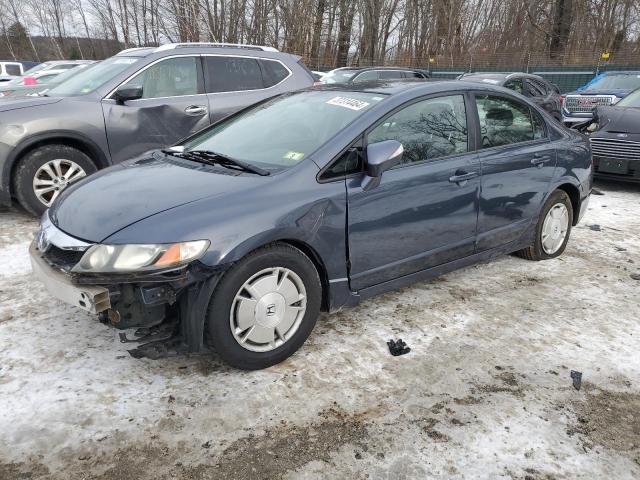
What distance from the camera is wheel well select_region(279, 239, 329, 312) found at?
2.93m

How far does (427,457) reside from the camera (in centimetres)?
234

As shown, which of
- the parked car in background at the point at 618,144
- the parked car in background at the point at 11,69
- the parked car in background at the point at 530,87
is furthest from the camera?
the parked car in background at the point at 11,69

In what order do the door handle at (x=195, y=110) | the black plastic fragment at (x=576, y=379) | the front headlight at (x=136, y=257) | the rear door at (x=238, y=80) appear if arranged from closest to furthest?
the front headlight at (x=136, y=257) → the black plastic fragment at (x=576, y=379) → the door handle at (x=195, y=110) → the rear door at (x=238, y=80)

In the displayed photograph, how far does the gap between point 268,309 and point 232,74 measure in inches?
171

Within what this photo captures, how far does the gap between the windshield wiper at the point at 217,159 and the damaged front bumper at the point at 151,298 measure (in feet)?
2.41

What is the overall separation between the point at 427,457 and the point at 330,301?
1.08 meters

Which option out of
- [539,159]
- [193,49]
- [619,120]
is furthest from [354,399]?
[619,120]

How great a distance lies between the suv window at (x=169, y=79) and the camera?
5812 mm

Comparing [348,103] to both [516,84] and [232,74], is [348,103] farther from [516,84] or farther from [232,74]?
[516,84]

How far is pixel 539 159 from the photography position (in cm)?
425

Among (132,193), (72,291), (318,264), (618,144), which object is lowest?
(618,144)

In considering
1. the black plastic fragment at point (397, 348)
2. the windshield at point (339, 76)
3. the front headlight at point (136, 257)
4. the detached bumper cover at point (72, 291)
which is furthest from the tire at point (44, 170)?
the windshield at point (339, 76)

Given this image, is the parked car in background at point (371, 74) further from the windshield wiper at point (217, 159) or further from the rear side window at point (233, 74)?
the windshield wiper at point (217, 159)

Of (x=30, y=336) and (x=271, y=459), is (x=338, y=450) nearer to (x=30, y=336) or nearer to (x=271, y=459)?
(x=271, y=459)
